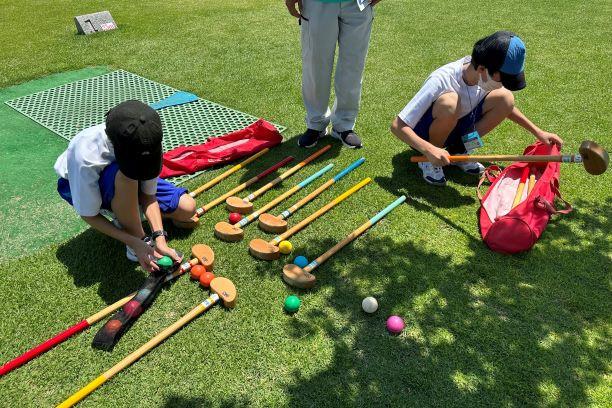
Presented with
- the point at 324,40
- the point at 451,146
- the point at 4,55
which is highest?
the point at 324,40

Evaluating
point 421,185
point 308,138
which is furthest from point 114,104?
point 421,185

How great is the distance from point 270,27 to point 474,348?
7.11 meters

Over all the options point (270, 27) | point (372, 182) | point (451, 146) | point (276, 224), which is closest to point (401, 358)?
point (276, 224)

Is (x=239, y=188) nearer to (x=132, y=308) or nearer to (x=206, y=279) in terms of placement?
(x=206, y=279)

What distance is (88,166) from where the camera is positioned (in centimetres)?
257

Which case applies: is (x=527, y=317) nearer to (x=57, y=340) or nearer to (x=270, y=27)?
(x=57, y=340)

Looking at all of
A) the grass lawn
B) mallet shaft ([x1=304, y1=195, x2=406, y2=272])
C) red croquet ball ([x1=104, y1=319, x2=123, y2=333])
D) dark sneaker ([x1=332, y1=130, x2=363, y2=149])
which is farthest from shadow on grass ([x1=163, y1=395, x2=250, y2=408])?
dark sneaker ([x1=332, y1=130, x2=363, y2=149])

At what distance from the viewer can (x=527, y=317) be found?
106 inches

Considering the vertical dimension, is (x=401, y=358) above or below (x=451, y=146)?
below

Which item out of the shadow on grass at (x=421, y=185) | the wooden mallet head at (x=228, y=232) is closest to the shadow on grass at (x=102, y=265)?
the wooden mallet head at (x=228, y=232)

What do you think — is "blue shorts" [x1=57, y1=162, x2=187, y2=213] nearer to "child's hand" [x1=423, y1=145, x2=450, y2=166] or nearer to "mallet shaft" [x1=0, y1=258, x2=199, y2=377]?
"mallet shaft" [x1=0, y1=258, x2=199, y2=377]

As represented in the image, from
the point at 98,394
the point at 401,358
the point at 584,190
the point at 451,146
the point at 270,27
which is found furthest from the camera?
the point at 270,27

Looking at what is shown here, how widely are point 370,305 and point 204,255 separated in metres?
1.17

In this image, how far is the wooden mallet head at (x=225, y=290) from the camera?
→ 8.91ft
